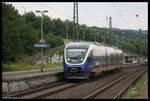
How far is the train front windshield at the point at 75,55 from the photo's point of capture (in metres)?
25.0

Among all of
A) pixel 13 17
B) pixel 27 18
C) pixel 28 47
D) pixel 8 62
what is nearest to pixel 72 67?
pixel 8 62

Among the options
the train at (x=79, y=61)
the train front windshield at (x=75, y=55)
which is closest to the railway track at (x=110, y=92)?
the train at (x=79, y=61)

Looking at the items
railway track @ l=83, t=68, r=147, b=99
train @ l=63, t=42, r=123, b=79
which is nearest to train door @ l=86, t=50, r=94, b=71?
train @ l=63, t=42, r=123, b=79

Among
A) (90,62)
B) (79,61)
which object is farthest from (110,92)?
(90,62)

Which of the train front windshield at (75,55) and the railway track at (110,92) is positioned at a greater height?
the train front windshield at (75,55)

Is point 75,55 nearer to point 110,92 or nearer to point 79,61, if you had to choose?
point 79,61

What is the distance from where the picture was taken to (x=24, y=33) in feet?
216

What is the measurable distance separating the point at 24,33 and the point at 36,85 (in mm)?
43723

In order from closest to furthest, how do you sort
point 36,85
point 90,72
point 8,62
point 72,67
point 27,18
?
1. point 36,85
2. point 72,67
3. point 90,72
4. point 8,62
5. point 27,18

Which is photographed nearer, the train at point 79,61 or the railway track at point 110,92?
the railway track at point 110,92

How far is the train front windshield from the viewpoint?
24984 mm

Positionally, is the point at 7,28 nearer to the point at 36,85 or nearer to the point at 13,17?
the point at 13,17

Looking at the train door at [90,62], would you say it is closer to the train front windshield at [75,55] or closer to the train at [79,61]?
the train at [79,61]

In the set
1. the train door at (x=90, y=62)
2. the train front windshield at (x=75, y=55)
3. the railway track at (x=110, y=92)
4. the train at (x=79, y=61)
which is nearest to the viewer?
the railway track at (x=110, y=92)
